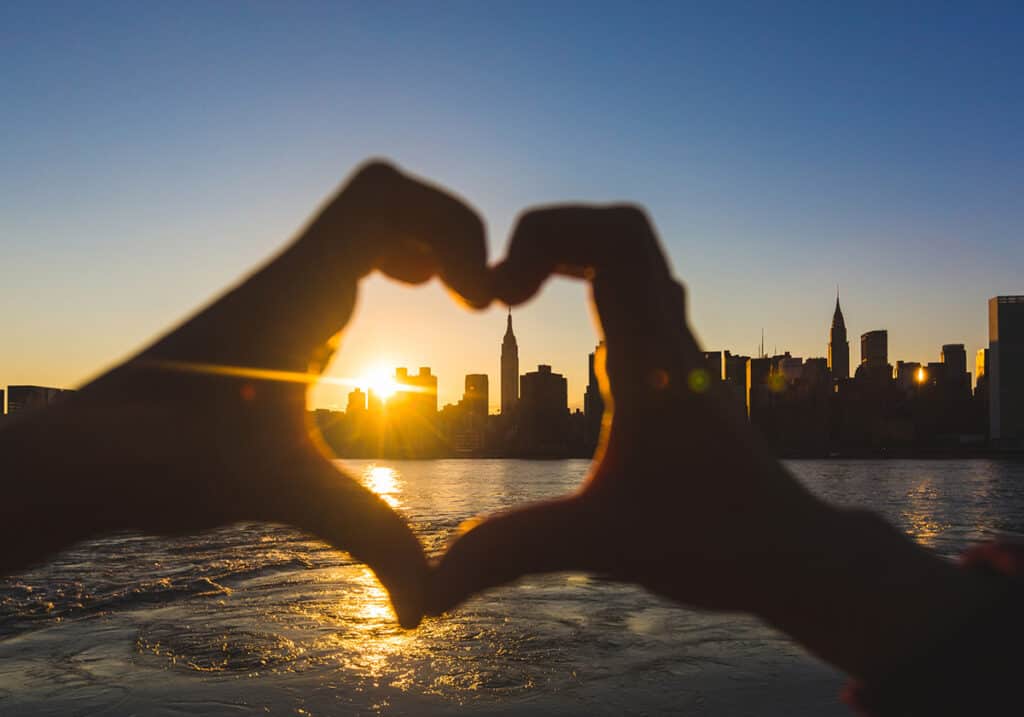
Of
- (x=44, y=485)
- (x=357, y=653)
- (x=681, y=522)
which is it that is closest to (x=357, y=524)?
(x=44, y=485)

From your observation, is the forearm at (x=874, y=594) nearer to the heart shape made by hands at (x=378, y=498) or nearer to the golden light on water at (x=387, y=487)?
the heart shape made by hands at (x=378, y=498)

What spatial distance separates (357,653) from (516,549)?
1443 centimetres

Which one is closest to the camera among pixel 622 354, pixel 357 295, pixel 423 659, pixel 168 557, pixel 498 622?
pixel 622 354

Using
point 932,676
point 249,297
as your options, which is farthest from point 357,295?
point 932,676

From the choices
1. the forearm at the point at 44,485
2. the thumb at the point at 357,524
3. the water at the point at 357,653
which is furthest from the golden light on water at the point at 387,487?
the forearm at the point at 44,485

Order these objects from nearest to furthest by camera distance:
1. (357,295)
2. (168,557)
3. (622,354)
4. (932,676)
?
(932,676), (622,354), (357,295), (168,557)

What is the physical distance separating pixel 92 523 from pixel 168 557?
31.3 meters

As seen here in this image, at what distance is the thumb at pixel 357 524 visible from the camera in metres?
1.59

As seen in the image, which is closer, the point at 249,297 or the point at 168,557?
the point at 249,297

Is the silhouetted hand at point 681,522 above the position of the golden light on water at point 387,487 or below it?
above

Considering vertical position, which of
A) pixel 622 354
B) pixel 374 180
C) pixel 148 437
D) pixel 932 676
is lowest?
pixel 932 676

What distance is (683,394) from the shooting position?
1438 millimetres

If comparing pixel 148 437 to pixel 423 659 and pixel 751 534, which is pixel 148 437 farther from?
pixel 423 659

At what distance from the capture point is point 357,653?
14414 millimetres
